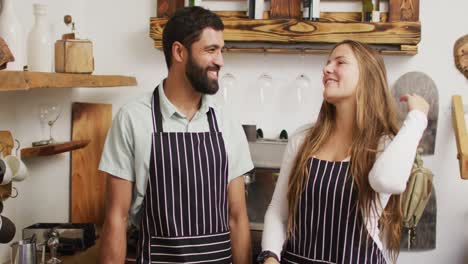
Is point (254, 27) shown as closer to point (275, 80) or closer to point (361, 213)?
point (275, 80)

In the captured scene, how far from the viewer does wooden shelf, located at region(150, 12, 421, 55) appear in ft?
9.21

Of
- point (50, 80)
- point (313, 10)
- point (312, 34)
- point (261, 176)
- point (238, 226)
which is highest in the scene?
point (313, 10)

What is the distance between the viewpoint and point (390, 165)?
1728mm

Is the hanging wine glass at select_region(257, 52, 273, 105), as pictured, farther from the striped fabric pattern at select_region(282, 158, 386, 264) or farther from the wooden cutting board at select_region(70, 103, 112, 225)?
the striped fabric pattern at select_region(282, 158, 386, 264)

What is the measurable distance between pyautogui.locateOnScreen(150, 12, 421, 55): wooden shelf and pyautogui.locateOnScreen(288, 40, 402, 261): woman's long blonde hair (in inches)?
37.1

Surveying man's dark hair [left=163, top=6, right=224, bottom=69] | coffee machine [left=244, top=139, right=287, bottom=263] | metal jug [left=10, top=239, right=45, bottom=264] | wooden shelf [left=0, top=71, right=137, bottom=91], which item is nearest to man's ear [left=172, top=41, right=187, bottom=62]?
man's dark hair [left=163, top=6, right=224, bottom=69]

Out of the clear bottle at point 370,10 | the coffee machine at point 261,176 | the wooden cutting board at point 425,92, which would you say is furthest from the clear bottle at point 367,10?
the coffee machine at point 261,176

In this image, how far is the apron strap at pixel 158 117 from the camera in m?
2.02

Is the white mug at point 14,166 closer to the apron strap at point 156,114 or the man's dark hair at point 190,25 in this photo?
the apron strap at point 156,114

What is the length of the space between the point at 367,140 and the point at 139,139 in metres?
0.72

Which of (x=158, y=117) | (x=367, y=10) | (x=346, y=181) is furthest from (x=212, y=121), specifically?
(x=367, y=10)

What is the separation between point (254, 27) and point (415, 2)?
76cm

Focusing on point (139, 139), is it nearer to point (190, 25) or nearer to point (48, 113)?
point (190, 25)

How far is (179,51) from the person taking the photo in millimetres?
2014
